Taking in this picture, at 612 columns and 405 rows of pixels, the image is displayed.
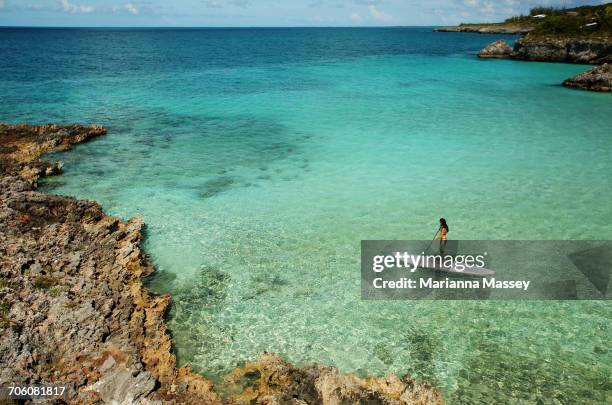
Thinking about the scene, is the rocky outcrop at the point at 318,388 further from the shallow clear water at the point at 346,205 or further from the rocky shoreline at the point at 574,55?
the rocky shoreline at the point at 574,55

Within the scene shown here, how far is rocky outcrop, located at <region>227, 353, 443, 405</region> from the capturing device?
9188mm

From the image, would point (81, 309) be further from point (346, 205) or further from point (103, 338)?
point (346, 205)

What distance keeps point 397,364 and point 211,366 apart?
4767 millimetres

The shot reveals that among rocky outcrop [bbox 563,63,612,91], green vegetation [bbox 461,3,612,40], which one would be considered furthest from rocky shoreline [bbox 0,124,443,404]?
green vegetation [bbox 461,3,612,40]

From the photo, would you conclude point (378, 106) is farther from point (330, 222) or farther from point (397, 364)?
point (397, 364)

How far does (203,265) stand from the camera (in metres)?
14.4

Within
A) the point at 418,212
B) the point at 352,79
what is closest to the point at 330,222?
the point at 418,212

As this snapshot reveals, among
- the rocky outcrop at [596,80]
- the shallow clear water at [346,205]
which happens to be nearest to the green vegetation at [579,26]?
the rocky outcrop at [596,80]

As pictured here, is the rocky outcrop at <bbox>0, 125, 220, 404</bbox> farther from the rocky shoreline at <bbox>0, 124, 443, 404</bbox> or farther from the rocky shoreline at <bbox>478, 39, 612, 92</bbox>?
the rocky shoreline at <bbox>478, 39, 612, 92</bbox>

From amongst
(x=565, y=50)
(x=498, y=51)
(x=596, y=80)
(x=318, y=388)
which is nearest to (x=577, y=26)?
(x=565, y=50)

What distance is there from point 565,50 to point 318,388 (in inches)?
3080

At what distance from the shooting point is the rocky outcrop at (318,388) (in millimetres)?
9188

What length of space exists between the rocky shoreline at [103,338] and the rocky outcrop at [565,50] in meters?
72.6

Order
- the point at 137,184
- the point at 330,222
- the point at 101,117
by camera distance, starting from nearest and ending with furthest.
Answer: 1. the point at 330,222
2. the point at 137,184
3. the point at 101,117
